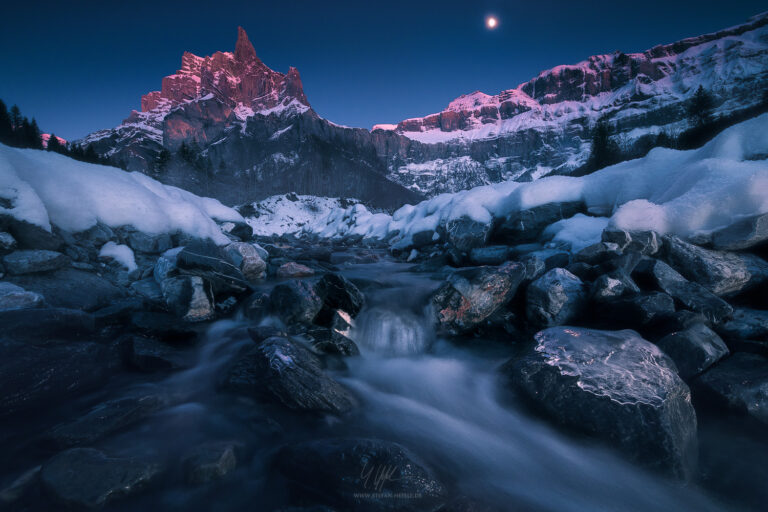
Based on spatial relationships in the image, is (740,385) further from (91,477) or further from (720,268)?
(91,477)

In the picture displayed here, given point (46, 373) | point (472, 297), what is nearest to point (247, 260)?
point (46, 373)

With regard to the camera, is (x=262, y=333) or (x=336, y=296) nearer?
(x=262, y=333)

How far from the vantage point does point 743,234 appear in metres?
4.62

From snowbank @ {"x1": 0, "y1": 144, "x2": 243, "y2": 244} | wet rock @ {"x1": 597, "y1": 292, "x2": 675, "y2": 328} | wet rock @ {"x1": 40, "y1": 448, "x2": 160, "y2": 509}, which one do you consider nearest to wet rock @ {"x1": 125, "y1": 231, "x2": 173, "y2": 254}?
snowbank @ {"x1": 0, "y1": 144, "x2": 243, "y2": 244}

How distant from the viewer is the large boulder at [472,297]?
201 inches

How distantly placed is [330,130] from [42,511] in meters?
159

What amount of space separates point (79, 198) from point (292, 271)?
18.4 feet

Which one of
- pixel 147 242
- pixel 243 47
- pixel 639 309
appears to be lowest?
pixel 639 309

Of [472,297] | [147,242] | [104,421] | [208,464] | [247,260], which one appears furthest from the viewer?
[247,260]

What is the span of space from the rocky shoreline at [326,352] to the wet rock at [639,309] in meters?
0.02

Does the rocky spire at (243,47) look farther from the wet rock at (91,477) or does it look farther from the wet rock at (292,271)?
the wet rock at (91,477)

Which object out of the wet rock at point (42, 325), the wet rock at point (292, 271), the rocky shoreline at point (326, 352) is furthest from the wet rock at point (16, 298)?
the wet rock at point (292, 271)

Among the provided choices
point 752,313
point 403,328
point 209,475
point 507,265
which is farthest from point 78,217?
point 752,313

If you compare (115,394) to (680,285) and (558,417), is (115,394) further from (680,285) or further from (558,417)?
(680,285)
